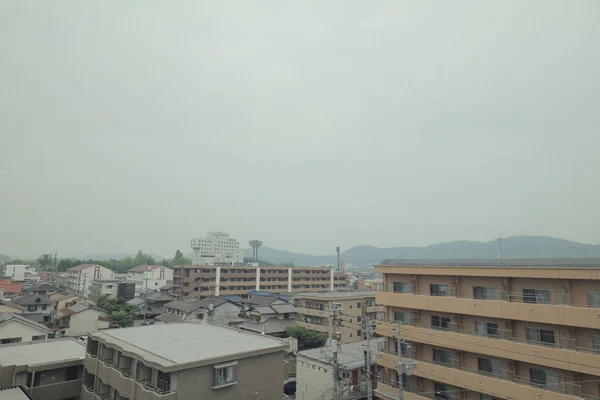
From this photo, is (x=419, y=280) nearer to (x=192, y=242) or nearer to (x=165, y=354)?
(x=165, y=354)

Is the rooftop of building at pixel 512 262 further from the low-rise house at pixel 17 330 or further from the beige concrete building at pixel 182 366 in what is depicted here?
the low-rise house at pixel 17 330

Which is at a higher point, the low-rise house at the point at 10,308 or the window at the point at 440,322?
the window at the point at 440,322

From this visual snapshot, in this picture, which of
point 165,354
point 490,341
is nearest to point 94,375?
point 165,354

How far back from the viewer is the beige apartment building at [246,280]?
229 feet

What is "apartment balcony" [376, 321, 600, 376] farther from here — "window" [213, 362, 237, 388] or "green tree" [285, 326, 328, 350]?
"green tree" [285, 326, 328, 350]

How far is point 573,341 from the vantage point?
55.2 feet

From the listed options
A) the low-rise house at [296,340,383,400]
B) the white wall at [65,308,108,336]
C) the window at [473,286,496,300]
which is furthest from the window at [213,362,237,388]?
the white wall at [65,308,108,336]

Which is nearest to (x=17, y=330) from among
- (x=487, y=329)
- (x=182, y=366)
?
(x=182, y=366)

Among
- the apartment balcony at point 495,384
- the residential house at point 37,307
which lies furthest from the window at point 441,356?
the residential house at point 37,307

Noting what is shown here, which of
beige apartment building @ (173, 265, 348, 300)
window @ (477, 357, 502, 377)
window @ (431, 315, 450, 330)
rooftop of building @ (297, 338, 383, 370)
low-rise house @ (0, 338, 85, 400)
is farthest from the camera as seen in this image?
beige apartment building @ (173, 265, 348, 300)

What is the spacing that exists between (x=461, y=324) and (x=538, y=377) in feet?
14.3

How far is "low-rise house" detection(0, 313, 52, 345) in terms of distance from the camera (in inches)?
1199

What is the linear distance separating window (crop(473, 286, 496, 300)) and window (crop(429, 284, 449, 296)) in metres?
1.77

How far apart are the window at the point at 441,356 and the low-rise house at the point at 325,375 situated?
5.10 meters
